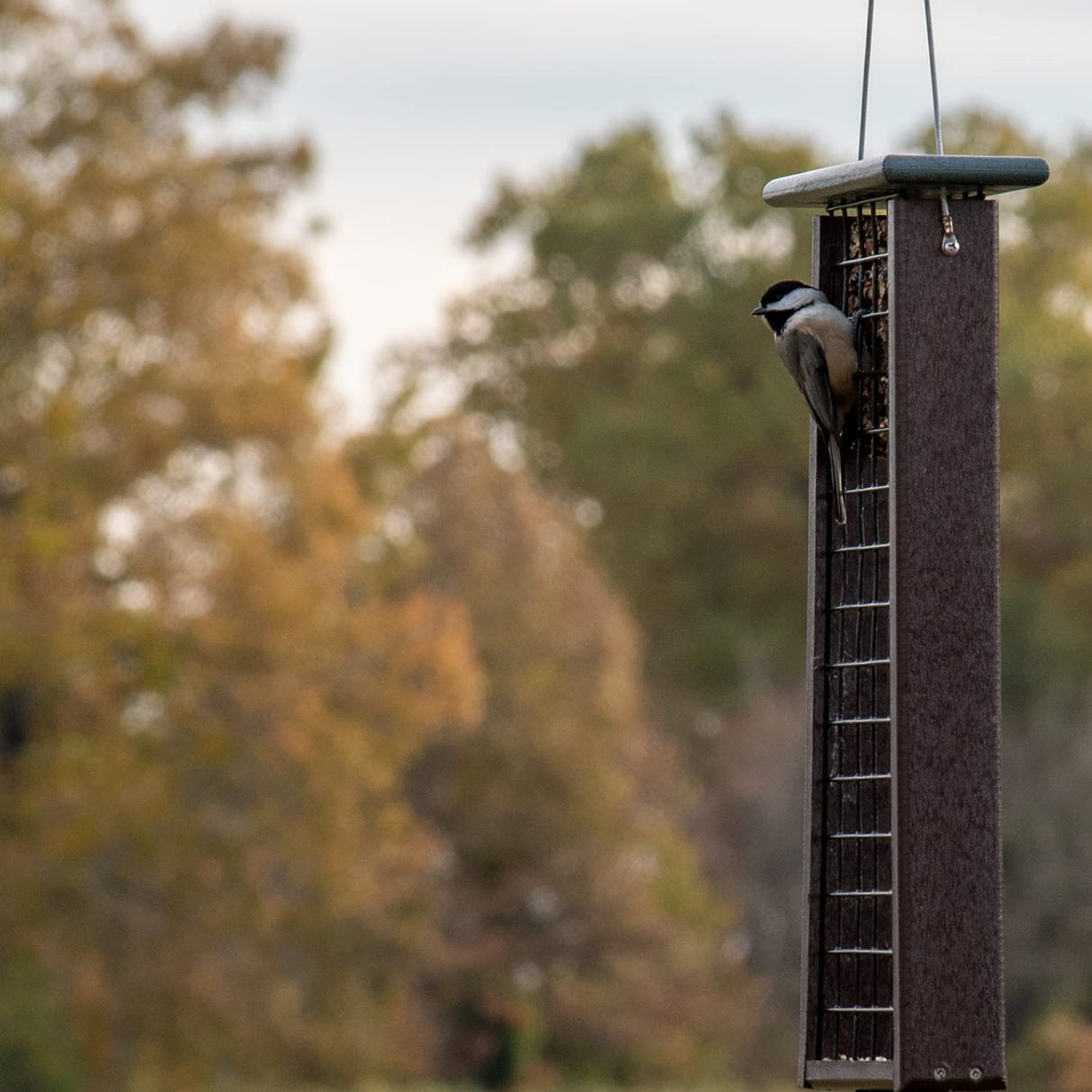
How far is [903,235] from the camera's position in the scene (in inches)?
124

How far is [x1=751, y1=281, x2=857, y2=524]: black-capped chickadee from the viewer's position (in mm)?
3348

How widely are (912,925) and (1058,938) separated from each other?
1739 centimetres

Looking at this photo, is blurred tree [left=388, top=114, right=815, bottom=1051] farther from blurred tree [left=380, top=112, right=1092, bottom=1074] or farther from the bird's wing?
the bird's wing

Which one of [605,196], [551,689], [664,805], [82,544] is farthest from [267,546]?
[605,196]

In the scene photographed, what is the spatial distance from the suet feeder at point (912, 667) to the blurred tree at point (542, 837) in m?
16.0

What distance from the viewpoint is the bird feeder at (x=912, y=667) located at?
304cm

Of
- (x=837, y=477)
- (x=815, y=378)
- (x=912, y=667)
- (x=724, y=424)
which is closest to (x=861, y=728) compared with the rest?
(x=912, y=667)

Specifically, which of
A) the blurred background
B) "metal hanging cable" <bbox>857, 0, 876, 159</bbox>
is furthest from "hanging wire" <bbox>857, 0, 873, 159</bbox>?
the blurred background

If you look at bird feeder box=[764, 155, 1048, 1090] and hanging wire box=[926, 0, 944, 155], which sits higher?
hanging wire box=[926, 0, 944, 155]

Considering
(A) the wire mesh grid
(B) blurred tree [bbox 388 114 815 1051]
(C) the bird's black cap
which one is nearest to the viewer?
(A) the wire mesh grid

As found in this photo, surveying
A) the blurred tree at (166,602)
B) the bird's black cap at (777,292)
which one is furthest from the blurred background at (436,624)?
the bird's black cap at (777,292)

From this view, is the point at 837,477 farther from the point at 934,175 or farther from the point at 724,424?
the point at 724,424

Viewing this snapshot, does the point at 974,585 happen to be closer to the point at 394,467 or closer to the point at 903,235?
the point at 903,235

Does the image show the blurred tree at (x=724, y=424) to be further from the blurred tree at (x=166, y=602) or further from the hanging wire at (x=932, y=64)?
the hanging wire at (x=932, y=64)
